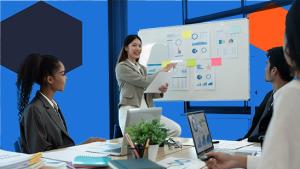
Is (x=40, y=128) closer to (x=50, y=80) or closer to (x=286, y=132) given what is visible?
(x=50, y=80)

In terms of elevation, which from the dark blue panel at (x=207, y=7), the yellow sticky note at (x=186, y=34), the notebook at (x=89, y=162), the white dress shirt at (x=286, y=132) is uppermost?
the dark blue panel at (x=207, y=7)

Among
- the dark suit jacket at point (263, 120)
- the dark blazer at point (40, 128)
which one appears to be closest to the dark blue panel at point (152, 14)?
the dark suit jacket at point (263, 120)

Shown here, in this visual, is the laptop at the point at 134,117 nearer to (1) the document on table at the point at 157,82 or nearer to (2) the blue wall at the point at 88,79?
(1) the document on table at the point at 157,82

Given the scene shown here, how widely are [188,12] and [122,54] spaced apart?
1283mm

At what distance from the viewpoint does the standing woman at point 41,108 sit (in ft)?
6.92

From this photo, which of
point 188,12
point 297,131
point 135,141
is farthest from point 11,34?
point 297,131

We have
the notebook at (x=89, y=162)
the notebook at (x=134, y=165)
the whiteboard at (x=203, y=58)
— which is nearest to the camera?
the notebook at (x=134, y=165)

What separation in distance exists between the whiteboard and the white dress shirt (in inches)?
129

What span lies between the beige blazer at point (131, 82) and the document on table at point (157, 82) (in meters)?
0.16

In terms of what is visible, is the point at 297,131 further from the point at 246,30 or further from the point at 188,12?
the point at 188,12

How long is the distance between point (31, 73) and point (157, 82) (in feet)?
6.75

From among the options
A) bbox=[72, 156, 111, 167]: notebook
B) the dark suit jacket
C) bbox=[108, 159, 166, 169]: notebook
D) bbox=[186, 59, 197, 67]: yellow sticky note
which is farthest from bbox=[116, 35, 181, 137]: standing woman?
bbox=[108, 159, 166, 169]: notebook

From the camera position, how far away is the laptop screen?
68.0 inches

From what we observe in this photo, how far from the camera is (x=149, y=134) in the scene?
1604mm
